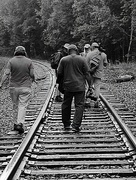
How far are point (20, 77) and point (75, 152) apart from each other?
2381 millimetres

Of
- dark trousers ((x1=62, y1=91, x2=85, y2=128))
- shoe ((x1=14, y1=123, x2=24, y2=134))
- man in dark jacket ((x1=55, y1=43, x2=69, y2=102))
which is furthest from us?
man in dark jacket ((x1=55, y1=43, x2=69, y2=102))

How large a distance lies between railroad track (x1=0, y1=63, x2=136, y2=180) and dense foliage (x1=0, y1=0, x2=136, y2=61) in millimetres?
17884

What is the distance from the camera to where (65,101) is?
7359mm

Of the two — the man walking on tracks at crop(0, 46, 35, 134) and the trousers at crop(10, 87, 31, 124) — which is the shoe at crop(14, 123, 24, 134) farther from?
the trousers at crop(10, 87, 31, 124)

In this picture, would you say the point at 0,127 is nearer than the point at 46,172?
No

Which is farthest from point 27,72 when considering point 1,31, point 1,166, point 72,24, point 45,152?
point 1,31

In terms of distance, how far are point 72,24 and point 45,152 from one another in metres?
35.7

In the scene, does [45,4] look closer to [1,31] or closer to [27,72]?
[1,31]

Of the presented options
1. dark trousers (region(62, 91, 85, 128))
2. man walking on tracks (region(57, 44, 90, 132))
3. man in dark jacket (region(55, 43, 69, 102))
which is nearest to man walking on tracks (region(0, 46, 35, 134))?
man walking on tracks (region(57, 44, 90, 132))

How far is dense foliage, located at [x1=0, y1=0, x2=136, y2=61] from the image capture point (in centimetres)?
2759

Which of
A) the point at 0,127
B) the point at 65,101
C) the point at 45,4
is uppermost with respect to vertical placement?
the point at 45,4

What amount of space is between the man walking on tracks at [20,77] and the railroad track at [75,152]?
47 cm

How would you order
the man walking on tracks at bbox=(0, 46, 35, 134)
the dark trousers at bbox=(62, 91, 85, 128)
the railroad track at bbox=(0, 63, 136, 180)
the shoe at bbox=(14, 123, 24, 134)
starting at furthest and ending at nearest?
the dark trousers at bbox=(62, 91, 85, 128), the man walking on tracks at bbox=(0, 46, 35, 134), the shoe at bbox=(14, 123, 24, 134), the railroad track at bbox=(0, 63, 136, 180)

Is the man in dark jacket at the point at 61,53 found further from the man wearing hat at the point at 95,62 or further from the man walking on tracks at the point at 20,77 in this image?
the man walking on tracks at the point at 20,77
